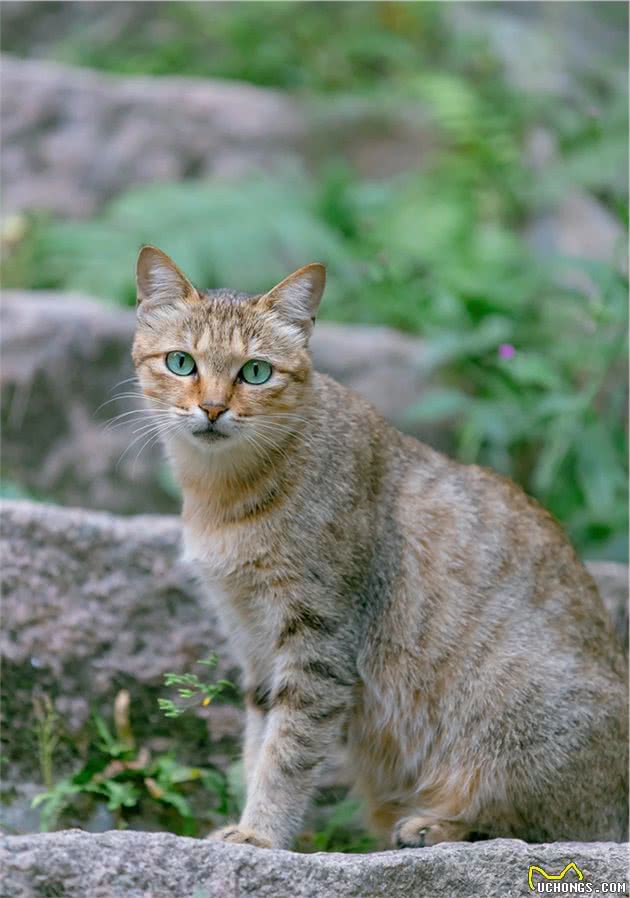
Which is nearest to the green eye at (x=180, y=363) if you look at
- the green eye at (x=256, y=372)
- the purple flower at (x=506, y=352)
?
the green eye at (x=256, y=372)

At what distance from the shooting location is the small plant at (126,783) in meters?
4.29

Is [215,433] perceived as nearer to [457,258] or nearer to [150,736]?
[150,736]

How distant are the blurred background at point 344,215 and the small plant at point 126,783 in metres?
0.14

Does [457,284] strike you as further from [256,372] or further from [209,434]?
[209,434]

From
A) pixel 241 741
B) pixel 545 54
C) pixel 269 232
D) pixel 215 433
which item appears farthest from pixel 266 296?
pixel 545 54

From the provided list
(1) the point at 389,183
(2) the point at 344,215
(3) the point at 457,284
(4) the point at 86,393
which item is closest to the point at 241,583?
(4) the point at 86,393

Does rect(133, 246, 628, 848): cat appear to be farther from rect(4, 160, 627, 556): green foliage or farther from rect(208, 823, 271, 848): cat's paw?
rect(4, 160, 627, 556): green foliage

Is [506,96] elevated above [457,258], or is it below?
above

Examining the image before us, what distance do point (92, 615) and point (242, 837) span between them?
4.75 ft

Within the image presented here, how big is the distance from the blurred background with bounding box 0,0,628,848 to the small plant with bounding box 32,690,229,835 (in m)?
0.14

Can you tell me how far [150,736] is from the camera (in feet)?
15.5

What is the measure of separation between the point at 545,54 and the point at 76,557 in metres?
8.58

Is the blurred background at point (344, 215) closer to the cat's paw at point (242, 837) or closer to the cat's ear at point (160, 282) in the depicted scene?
the cat's ear at point (160, 282)

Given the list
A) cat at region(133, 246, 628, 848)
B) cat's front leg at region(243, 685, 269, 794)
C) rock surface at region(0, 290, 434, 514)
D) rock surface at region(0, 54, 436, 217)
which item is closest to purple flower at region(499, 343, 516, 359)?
rock surface at region(0, 290, 434, 514)
